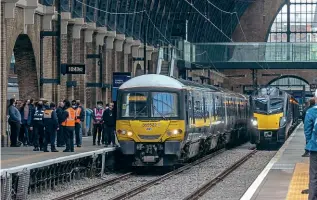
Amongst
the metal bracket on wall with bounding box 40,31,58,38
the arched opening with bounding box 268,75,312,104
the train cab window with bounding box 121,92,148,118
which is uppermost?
the metal bracket on wall with bounding box 40,31,58,38

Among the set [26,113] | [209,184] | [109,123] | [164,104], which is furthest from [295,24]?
[209,184]

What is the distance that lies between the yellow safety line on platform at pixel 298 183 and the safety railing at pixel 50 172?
537 cm

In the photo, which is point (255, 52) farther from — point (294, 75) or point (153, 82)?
point (153, 82)

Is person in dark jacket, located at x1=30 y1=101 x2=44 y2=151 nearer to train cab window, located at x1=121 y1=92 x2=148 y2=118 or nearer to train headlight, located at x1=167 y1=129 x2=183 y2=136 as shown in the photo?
train cab window, located at x1=121 y1=92 x2=148 y2=118

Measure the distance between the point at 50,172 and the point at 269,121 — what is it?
2233cm

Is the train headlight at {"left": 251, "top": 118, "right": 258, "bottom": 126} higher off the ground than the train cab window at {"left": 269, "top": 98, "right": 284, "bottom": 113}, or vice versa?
the train cab window at {"left": 269, "top": 98, "right": 284, "bottom": 113}

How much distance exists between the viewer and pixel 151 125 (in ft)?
93.1

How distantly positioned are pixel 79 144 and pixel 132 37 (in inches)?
1098

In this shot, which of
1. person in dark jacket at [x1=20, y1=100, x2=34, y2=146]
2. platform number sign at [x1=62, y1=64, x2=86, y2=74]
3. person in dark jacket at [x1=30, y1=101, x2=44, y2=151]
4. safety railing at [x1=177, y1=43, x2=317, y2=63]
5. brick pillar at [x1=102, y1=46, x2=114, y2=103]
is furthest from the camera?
safety railing at [x1=177, y1=43, x2=317, y2=63]

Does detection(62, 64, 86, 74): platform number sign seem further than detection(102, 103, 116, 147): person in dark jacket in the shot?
Yes

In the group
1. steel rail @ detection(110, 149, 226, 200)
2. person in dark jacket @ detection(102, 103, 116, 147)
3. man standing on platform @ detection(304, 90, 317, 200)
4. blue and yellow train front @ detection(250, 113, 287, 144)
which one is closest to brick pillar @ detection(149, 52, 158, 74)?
blue and yellow train front @ detection(250, 113, 287, 144)

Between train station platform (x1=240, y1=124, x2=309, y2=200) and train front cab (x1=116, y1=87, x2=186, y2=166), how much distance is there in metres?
2.86

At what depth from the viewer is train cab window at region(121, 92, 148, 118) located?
28.8 meters

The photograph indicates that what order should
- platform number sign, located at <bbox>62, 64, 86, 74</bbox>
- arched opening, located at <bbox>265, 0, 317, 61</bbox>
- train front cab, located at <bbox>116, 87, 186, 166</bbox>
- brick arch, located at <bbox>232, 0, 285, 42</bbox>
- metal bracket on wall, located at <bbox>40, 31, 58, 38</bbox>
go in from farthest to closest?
arched opening, located at <bbox>265, 0, 317, 61</bbox>, brick arch, located at <bbox>232, 0, 285, 42</bbox>, metal bracket on wall, located at <bbox>40, 31, 58, 38</bbox>, platform number sign, located at <bbox>62, 64, 86, 74</bbox>, train front cab, located at <bbox>116, 87, 186, 166</bbox>
